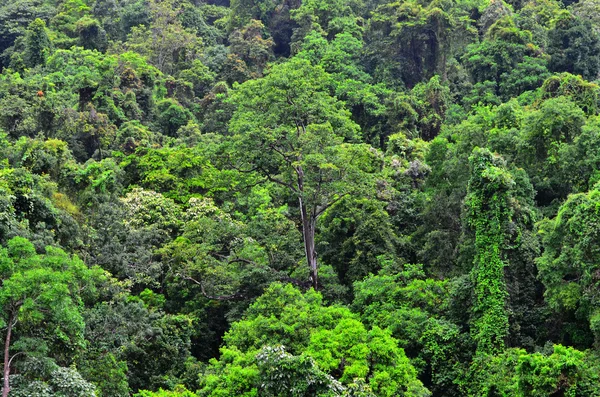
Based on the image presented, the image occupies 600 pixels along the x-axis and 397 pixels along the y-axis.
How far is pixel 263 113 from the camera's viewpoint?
1035 inches

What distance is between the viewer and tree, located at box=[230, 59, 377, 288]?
82.4 feet

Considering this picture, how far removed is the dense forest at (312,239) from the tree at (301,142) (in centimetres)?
7

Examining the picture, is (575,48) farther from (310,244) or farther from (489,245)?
(489,245)

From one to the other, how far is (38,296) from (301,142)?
444 inches

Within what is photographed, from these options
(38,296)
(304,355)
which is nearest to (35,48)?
(38,296)

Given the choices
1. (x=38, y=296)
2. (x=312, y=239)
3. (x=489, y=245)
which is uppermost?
(x=38, y=296)

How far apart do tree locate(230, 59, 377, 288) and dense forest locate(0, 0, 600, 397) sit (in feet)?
0.24

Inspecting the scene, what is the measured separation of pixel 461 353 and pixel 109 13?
42437mm

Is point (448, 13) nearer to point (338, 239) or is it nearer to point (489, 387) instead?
point (338, 239)

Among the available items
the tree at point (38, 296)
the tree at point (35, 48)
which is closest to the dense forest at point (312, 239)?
the tree at point (38, 296)

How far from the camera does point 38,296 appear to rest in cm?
1583

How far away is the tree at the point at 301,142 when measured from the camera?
82.4ft

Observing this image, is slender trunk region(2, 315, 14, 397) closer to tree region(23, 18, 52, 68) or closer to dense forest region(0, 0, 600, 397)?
dense forest region(0, 0, 600, 397)

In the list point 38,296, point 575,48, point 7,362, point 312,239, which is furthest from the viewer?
point 575,48
